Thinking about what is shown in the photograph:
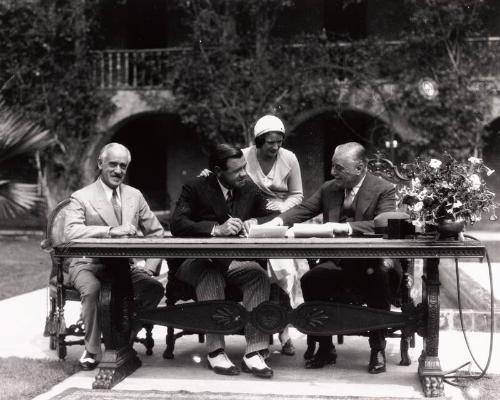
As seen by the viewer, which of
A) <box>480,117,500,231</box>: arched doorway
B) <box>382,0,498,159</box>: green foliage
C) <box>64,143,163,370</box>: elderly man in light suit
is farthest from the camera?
<box>480,117,500,231</box>: arched doorway

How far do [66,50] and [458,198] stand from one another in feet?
42.6

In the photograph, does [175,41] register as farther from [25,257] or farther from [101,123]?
[25,257]

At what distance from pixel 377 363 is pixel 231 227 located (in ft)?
4.00

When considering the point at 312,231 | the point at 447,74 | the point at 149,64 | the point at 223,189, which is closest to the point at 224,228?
the point at 223,189

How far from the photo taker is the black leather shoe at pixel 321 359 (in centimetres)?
498

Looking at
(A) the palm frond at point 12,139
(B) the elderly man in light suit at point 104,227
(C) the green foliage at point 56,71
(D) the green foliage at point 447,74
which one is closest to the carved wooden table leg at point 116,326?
(B) the elderly man in light suit at point 104,227

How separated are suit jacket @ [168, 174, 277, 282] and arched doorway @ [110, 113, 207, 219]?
1145 centimetres

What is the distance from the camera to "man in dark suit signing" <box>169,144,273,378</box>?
4.84 m

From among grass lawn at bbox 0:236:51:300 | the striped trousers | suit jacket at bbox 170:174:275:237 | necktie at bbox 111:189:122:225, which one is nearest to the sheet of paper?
→ the striped trousers

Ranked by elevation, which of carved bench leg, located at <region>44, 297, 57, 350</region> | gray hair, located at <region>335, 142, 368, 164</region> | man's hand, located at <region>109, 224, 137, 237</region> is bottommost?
carved bench leg, located at <region>44, 297, 57, 350</region>

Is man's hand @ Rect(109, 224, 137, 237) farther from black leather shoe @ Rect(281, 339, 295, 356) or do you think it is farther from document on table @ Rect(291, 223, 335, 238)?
black leather shoe @ Rect(281, 339, 295, 356)

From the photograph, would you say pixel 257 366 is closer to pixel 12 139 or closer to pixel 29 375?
pixel 29 375

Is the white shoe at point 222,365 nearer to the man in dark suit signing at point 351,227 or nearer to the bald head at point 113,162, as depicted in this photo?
the man in dark suit signing at point 351,227

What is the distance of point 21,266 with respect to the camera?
10.9 meters
